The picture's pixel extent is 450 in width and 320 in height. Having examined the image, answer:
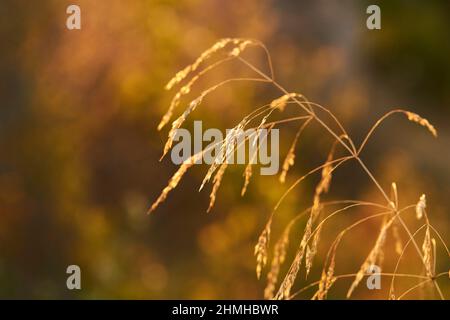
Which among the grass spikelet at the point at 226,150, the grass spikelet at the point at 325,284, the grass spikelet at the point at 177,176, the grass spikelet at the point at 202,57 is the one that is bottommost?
the grass spikelet at the point at 325,284

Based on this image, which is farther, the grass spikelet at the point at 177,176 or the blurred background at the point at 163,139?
the blurred background at the point at 163,139

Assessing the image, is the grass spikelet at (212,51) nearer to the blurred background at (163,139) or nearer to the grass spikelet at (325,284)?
the grass spikelet at (325,284)

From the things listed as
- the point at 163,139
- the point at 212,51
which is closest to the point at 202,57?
the point at 212,51

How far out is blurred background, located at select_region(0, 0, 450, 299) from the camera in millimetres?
3061

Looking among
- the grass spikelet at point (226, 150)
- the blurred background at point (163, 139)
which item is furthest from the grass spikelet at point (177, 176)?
the blurred background at point (163, 139)

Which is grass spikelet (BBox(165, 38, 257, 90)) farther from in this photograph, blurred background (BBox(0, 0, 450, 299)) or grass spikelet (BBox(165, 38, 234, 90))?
blurred background (BBox(0, 0, 450, 299))

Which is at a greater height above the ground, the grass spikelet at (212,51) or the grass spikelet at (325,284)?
the grass spikelet at (212,51)

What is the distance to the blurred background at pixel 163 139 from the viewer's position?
3.06 meters

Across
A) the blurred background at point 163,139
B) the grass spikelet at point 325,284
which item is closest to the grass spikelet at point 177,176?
the grass spikelet at point 325,284

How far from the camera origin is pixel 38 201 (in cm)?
314

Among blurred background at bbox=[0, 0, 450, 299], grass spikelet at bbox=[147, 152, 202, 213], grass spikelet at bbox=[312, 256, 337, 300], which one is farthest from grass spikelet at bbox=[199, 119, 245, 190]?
blurred background at bbox=[0, 0, 450, 299]

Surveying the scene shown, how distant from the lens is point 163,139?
3.17 metres
